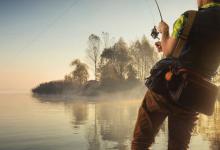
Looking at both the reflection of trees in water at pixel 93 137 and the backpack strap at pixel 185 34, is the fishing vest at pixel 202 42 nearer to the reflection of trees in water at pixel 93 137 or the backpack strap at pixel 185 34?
the backpack strap at pixel 185 34

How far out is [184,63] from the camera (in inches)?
168

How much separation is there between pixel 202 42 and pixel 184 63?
30cm

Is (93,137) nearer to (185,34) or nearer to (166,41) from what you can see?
(166,41)

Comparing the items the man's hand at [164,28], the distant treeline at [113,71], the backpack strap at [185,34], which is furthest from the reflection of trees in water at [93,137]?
the distant treeline at [113,71]

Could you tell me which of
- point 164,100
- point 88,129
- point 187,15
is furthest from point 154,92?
point 88,129

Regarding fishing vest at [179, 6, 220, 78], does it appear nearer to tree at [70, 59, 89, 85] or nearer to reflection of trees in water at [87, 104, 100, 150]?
reflection of trees in water at [87, 104, 100, 150]

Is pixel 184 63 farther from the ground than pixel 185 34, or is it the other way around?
pixel 185 34

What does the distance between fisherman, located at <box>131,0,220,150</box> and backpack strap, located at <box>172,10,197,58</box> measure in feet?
0.08

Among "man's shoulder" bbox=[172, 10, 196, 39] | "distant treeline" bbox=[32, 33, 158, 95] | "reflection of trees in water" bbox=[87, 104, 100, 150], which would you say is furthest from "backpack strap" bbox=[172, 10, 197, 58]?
"distant treeline" bbox=[32, 33, 158, 95]

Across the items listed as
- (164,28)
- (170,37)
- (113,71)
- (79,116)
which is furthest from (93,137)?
(113,71)

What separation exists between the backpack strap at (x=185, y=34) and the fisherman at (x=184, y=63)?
0.08 ft

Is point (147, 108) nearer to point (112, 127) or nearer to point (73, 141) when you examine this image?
point (73, 141)

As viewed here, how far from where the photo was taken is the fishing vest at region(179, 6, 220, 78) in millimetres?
4234

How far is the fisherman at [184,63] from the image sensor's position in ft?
13.9
